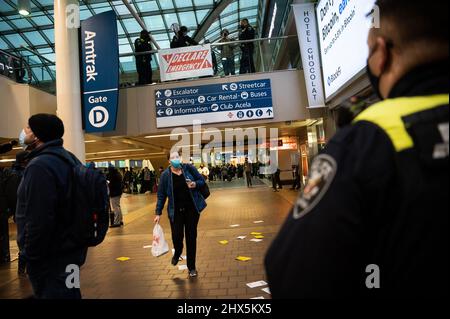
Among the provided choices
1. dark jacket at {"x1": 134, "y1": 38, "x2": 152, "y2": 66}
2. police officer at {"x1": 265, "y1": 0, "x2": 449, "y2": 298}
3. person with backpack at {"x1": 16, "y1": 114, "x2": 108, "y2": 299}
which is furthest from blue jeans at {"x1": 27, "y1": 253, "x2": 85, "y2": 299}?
dark jacket at {"x1": 134, "y1": 38, "x2": 152, "y2": 66}

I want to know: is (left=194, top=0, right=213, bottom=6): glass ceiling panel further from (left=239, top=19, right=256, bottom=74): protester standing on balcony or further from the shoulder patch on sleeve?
the shoulder patch on sleeve

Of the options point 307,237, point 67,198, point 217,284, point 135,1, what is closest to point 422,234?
point 307,237

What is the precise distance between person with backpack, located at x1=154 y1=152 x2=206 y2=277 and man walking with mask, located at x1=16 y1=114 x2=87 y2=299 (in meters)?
2.55

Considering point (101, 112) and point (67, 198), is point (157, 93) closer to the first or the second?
point (101, 112)

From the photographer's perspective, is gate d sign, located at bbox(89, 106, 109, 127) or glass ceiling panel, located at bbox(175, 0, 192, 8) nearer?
gate d sign, located at bbox(89, 106, 109, 127)

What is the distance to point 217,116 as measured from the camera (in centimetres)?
965

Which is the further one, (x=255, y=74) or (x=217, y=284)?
(x=255, y=74)

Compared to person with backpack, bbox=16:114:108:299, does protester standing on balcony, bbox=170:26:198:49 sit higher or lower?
higher

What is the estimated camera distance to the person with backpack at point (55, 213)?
2203 mm

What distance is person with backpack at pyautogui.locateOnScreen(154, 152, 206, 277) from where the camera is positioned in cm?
499

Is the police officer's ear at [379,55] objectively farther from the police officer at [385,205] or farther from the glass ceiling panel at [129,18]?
the glass ceiling panel at [129,18]

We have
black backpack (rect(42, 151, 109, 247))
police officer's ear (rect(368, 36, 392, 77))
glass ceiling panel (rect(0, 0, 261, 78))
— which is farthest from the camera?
glass ceiling panel (rect(0, 0, 261, 78))

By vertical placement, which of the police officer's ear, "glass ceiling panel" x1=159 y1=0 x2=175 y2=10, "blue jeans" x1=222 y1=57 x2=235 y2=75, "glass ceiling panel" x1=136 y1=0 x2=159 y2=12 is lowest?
the police officer's ear

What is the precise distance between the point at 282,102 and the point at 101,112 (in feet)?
16.9
